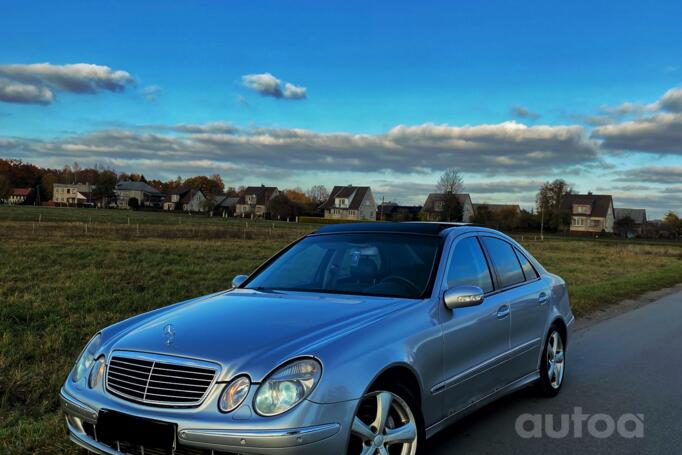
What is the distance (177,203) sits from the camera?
147 metres

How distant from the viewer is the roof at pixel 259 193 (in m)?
131

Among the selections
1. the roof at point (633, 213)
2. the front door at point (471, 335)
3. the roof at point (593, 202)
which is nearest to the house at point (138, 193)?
the roof at point (593, 202)

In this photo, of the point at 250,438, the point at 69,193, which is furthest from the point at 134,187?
the point at 250,438

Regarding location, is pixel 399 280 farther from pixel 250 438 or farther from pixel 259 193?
pixel 259 193

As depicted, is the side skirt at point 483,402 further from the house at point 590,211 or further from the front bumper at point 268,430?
the house at point 590,211

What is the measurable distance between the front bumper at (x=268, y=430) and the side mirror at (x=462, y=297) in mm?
1182

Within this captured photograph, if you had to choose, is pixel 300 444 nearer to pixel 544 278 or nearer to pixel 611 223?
pixel 544 278

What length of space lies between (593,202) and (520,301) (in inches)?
4567

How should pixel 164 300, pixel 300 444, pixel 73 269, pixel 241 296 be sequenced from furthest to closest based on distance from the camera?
pixel 73 269 → pixel 164 300 → pixel 241 296 → pixel 300 444

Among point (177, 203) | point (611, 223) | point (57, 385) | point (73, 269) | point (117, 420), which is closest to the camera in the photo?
point (117, 420)

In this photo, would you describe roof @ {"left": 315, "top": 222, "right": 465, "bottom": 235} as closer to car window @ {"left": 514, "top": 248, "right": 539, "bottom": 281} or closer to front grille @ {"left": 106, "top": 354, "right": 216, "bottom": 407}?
car window @ {"left": 514, "top": 248, "right": 539, "bottom": 281}

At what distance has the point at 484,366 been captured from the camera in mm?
4363

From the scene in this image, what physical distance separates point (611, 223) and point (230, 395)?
121637mm

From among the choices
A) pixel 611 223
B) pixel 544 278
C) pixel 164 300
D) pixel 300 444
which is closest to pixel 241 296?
pixel 300 444
